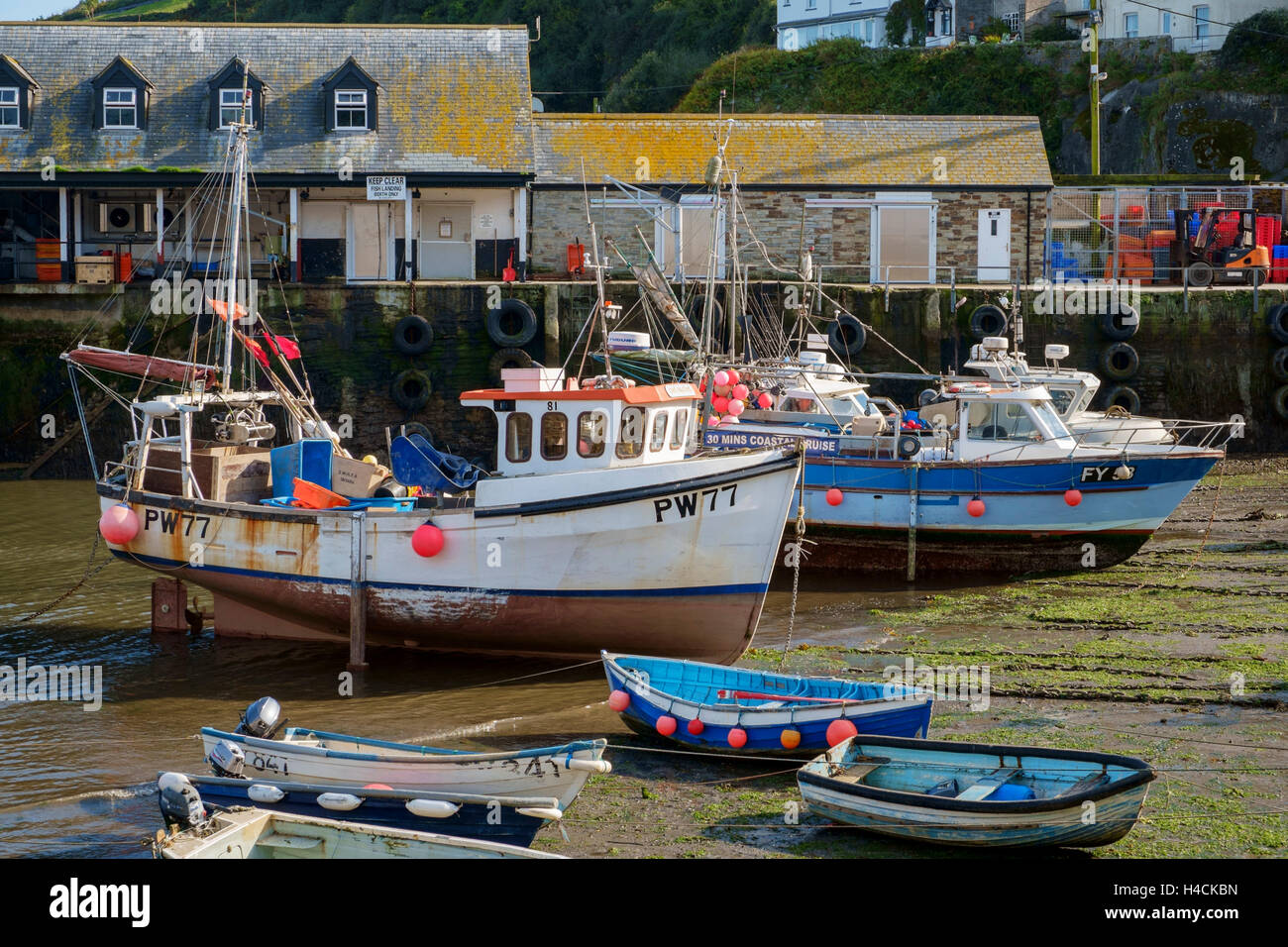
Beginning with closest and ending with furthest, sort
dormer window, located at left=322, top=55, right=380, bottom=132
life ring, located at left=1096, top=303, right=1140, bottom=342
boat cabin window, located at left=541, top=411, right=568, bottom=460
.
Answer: boat cabin window, located at left=541, top=411, right=568, bottom=460, life ring, located at left=1096, top=303, right=1140, bottom=342, dormer window, located at left=322, top=55, right=380, bottom=132

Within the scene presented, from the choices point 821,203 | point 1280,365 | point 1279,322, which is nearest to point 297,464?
point 821,203

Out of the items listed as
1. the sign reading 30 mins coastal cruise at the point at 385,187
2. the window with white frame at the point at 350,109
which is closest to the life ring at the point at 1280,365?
the sign reading 30 mins coastal cruise at the point at 385,187

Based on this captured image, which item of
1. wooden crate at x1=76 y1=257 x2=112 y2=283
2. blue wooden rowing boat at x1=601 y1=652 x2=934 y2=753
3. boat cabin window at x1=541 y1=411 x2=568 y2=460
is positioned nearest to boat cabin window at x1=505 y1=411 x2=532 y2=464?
boat cabin window at x1=541 y1=411 x2=568 y2=460

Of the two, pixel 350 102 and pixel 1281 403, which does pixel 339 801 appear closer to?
pixel 350 102

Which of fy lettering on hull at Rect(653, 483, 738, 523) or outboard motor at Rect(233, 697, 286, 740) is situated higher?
fy lettering on hull at Rect(653, 483, 738, 523)

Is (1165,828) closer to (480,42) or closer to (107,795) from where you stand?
(107,795)

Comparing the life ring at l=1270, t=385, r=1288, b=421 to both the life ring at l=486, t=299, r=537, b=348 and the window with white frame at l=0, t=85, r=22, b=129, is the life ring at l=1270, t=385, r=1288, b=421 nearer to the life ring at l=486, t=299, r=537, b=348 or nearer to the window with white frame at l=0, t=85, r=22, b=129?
the life ring at l=486, t=299, r=537, b=348

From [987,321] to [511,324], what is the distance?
364 inches

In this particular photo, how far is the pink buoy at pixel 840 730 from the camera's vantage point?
1054cm

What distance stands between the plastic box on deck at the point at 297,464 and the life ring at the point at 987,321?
15282 millimetres

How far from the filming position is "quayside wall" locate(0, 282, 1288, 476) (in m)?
25.8

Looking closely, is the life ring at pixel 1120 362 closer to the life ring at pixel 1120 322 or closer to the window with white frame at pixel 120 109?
the life ring at pixel 1120 322

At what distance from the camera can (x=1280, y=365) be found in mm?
26703

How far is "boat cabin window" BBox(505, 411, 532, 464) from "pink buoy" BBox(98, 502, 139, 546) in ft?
14.0
